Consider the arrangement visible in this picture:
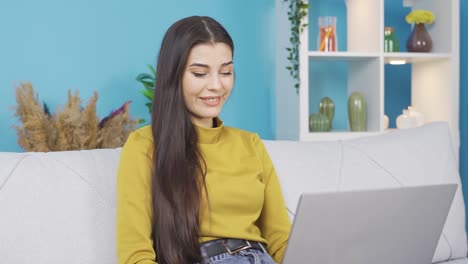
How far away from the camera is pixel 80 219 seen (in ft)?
5.17

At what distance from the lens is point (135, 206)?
1.46m

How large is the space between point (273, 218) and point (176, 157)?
13.7 inches

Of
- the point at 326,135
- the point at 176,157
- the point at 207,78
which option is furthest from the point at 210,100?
the point at 326,135

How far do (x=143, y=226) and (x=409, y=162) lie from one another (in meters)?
0.93

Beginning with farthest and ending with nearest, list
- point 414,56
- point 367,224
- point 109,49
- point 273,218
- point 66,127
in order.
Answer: point 109,49
point 414,56
point 66,127
point 273,218
point 367,224

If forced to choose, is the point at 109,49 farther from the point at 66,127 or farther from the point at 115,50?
the point at 66,127

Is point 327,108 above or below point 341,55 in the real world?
below

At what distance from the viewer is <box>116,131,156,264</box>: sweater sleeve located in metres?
1.42

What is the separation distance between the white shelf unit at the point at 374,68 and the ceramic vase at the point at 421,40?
53 millimetres

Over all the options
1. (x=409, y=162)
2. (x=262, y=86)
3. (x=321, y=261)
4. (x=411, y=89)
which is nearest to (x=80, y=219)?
(x=321, y=261)

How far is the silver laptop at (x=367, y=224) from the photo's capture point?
1143 millimetres

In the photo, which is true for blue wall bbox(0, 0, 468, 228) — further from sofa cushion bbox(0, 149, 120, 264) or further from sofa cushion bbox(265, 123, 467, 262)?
sofa cushion bbox(0, 149, 120, 264)

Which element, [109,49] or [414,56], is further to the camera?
[109,49]

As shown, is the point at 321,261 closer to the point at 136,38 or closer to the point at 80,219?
the point at 80,219
